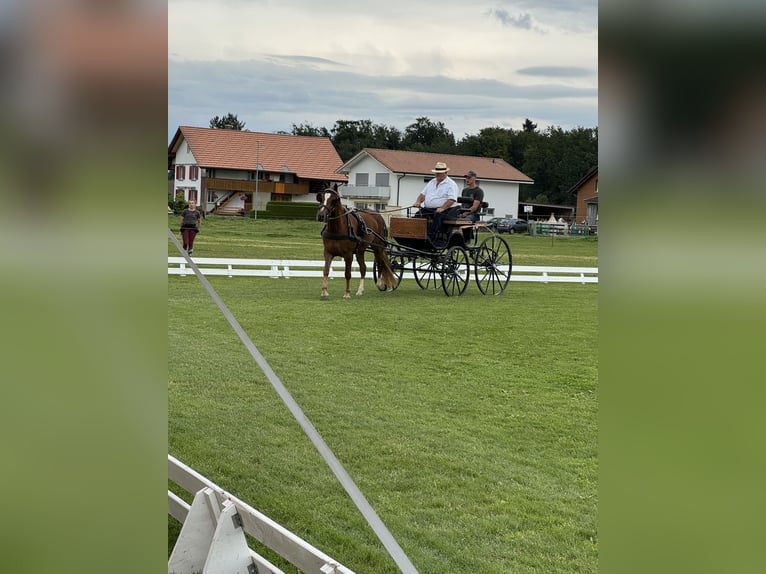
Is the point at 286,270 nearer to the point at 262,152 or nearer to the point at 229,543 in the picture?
the point at 229,543

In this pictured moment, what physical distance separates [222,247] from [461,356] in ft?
60.5

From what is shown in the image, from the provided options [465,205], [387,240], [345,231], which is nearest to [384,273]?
[387,240]

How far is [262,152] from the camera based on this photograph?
58281 mm

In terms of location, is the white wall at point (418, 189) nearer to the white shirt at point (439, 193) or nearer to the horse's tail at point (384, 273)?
the horse's tail at point (384, 273)

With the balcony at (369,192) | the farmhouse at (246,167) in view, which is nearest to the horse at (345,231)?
the farmhouse at (246,167)

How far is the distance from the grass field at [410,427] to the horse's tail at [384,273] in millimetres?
2549

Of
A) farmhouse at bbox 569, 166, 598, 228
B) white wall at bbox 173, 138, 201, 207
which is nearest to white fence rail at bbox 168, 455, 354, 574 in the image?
farmhouse at bbox 569, 166, 598, 228

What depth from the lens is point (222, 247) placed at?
2620 cm

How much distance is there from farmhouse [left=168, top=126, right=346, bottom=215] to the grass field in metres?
44.8

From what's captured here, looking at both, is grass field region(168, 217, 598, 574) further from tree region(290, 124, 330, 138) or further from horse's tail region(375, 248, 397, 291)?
tree region(290, 124, 330, 138)

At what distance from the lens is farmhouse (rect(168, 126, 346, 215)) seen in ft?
182
